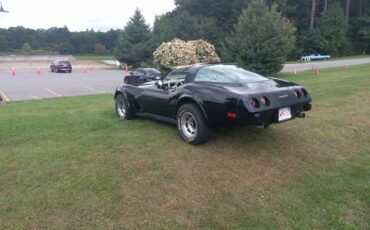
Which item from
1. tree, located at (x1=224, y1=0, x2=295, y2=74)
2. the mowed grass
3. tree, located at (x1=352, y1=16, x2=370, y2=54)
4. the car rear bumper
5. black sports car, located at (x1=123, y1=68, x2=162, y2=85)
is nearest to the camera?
the mowed grass

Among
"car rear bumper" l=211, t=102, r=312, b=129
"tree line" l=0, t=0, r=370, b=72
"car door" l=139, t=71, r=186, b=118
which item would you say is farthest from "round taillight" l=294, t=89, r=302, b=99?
"tree line" l=0, t=0, r=370, b=72

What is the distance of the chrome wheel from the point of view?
533 centimetres

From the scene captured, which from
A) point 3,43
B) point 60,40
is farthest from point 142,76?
point 60,40

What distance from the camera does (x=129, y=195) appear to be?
392cm

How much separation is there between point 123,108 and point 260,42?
1621cm

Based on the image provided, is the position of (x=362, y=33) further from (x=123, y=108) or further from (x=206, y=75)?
(x=206, y=75)

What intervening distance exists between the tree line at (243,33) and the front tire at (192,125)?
55.6 ft

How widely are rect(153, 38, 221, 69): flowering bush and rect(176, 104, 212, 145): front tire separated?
16.4 m

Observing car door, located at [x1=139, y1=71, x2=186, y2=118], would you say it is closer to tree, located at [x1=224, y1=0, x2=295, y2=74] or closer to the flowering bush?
the flowering bush

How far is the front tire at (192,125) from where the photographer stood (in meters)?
5.07

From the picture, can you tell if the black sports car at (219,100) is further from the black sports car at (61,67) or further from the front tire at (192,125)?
the black sports car at (61,67)

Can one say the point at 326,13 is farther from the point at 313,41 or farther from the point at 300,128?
the point at 300,128

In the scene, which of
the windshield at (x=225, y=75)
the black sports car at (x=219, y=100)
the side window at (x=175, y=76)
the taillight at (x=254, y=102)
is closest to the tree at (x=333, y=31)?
the side window at (x=175, y=76)

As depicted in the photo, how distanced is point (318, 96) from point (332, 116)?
8.81 ft
